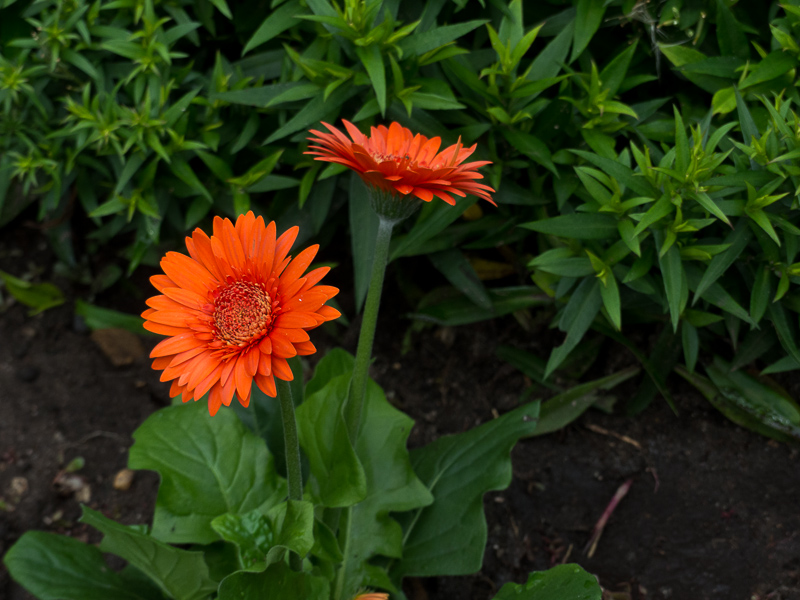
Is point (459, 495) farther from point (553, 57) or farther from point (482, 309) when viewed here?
point (553, 57)

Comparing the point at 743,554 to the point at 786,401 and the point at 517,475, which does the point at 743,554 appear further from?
the point at 517,475

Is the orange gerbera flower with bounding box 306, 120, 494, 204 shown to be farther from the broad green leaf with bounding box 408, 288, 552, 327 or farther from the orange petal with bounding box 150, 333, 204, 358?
the broad green leaf with bounding box 408, 288, 552, 327

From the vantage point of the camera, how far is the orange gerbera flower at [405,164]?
4.08 ft

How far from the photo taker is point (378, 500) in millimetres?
1839

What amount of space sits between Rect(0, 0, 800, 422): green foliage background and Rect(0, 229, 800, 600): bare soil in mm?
232

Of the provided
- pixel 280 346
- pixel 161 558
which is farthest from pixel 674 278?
pixel 161 558

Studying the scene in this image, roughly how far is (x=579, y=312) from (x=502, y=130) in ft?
1.99

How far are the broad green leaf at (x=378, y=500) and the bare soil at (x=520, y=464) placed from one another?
13.8 inches

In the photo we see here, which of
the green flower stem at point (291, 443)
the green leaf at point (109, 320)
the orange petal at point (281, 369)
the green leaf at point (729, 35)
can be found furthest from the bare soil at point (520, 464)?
the orange petal at point (281, 369)

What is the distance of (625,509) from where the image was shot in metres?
2.07

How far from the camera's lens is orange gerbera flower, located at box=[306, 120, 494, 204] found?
4.08 feet

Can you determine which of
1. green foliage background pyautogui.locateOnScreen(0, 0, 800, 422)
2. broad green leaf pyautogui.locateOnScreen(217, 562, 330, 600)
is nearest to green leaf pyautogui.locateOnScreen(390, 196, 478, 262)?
green foliage background pyautogui.locateOnScreen(0, 0, 800, 422)

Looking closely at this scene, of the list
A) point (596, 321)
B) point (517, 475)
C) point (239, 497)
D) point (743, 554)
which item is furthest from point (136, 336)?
point (743, 554)

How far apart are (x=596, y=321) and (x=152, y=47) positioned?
1.68 metres
